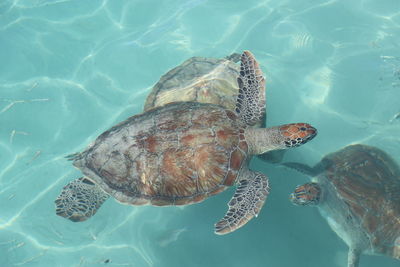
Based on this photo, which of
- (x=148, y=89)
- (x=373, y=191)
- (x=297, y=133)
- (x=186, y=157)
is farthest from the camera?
(x=148, y=89)

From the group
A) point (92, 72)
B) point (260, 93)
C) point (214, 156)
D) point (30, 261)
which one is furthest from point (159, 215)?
point (92, 72)

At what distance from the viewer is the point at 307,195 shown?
4.12 meters

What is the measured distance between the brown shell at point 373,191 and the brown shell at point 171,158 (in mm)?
1514

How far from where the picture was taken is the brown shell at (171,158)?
367cm

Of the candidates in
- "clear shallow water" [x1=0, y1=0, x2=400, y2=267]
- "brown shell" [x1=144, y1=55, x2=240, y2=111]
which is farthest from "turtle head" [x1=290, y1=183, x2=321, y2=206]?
"brown shell" [x1=144, y1=55, x2=240, y2=111]

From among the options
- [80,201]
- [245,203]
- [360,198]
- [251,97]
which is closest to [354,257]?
[360,198]

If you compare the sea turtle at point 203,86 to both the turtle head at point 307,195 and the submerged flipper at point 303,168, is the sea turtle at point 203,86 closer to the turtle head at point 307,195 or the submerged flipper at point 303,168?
the submerged flipper at point 303,168

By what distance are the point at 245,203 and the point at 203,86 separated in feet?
5.97

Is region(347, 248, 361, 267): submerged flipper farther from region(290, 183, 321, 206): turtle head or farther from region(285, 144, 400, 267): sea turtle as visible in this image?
region(290, 183, 321, 206): turtle head

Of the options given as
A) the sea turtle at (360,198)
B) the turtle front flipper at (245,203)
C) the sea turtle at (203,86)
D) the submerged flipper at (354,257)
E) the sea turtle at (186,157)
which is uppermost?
the sea turtle at (203,86)

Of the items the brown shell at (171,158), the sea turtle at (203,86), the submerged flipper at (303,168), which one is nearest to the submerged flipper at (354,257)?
the submerged flipper at (303,168)

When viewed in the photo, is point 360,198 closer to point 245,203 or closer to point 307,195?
point 307,195

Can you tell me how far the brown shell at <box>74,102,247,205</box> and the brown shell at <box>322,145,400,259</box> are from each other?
151 cm

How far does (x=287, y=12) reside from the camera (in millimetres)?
6398
